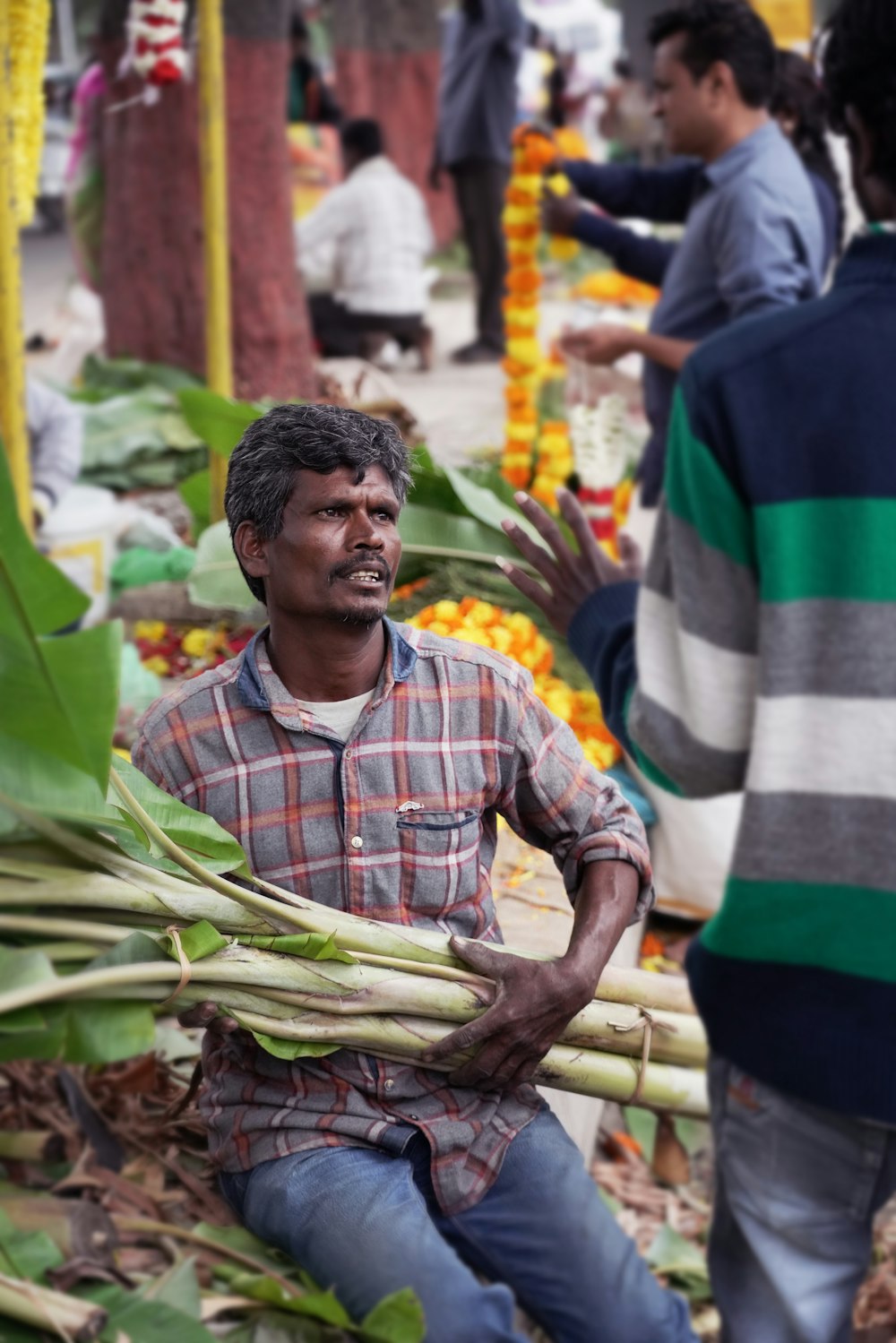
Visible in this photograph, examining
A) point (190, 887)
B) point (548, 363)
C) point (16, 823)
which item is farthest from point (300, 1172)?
point (548, 363)

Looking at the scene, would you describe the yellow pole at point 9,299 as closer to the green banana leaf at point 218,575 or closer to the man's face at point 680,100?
the green banana leaf at point 218,575

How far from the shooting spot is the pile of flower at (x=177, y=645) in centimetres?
368

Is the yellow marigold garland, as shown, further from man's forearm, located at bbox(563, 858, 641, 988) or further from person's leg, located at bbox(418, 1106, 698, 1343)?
person's leg, located at bbox(418, 1106, 698, 1343)

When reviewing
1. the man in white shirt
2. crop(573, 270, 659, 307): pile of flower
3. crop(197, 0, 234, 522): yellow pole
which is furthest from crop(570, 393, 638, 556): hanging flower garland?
crop(573, 270, 659, 307): pile of flower

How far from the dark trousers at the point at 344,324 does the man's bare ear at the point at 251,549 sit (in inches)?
290

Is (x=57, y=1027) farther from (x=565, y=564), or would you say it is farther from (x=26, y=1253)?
(x=565, y=564)

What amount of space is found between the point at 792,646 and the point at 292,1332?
94 cm

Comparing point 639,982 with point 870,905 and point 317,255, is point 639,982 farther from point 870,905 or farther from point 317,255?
point 317,255

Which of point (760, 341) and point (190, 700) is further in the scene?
point (190, 700)

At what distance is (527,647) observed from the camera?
8.00 feet

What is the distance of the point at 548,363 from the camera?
647cm

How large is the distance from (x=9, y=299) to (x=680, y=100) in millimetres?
1821

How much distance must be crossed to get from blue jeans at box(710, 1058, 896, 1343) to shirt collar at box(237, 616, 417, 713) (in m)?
0.55

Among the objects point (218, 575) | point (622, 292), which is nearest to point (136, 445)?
point (218, 575)
